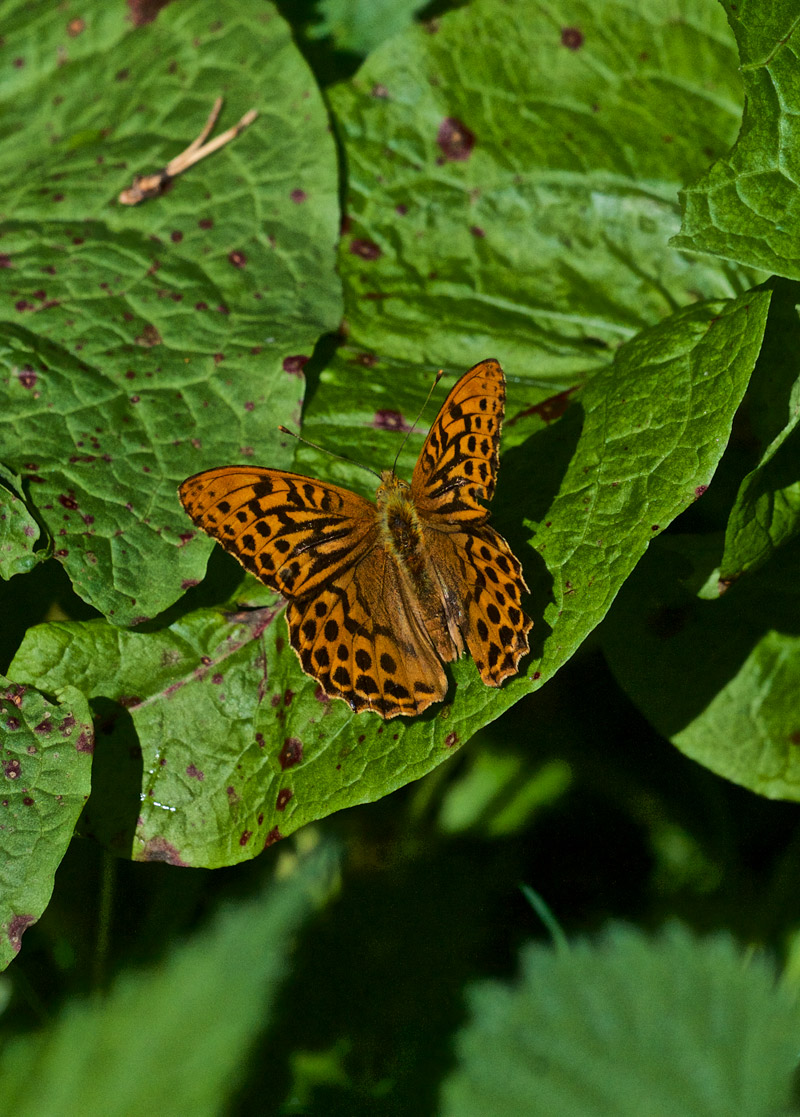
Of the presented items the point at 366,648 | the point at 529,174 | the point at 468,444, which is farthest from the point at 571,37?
the point at 366,648

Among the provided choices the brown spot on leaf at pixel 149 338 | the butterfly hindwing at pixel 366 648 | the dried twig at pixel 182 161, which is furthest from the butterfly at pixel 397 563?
the dried twig at pixel 182 161

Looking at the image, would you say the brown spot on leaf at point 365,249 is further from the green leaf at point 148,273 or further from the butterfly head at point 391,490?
the butterfly head at point 391,490

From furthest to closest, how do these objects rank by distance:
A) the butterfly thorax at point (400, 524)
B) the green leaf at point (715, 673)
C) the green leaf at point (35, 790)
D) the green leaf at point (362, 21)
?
the green leaf at point (362, 21) < the green leaf at point (715, 673) < the butterfly thorax at point (400, 524) < the green leaf at point (35, 790)

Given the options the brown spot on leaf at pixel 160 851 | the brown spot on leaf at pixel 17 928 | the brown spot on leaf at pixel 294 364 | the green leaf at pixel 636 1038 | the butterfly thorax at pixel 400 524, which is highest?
the brown spot on leaf at pixel 294 364

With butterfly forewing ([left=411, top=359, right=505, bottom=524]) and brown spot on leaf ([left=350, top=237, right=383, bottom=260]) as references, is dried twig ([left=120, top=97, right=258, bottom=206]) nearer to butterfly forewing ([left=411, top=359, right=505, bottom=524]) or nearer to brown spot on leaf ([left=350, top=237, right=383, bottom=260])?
brown spot on leaf ([left=350, top=237, right=383, bottom=260])

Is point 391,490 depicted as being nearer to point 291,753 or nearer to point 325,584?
point 325,584

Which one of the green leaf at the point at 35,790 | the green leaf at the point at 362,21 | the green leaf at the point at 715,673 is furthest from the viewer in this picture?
the green leaf at the point at 362,21
